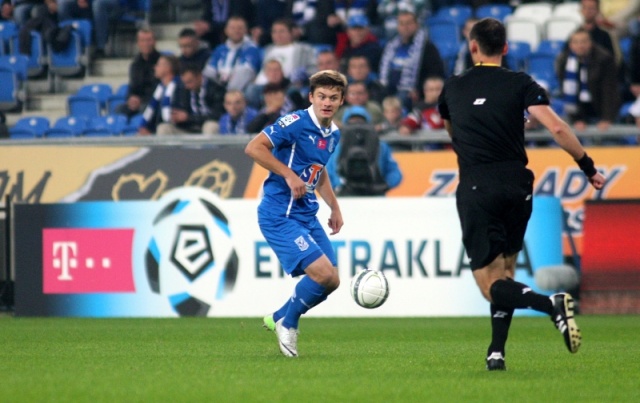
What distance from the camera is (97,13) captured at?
2100 cm

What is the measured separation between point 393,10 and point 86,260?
22.9 feet

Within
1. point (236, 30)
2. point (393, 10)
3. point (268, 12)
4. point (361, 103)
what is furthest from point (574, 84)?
point (268, 12)

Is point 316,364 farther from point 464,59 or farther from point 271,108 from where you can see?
point 464,59

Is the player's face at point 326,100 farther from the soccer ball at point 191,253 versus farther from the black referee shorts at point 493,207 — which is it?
the soccer ball at point 191,253

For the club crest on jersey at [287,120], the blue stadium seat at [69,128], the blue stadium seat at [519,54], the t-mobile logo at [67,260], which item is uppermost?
the club crest on jersey at [287,120]

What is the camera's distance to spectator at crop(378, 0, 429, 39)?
18859 mm

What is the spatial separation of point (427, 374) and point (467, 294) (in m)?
6.18

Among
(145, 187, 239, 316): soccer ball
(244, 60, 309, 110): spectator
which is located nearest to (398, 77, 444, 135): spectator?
(244, 60, 309, 110): spectator

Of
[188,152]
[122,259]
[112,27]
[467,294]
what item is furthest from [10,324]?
[112,27]

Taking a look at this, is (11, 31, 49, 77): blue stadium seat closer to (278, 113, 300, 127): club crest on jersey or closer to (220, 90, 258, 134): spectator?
(220, 90, 258, 134): spectator

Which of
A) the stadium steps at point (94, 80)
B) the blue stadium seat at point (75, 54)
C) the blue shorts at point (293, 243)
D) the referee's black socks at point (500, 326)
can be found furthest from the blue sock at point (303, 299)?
the blue stadium seat at point (75, 54)

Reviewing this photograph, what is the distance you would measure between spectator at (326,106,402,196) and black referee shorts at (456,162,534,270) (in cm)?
739

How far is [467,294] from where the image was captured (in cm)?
1353

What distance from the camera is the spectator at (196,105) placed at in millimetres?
17094
